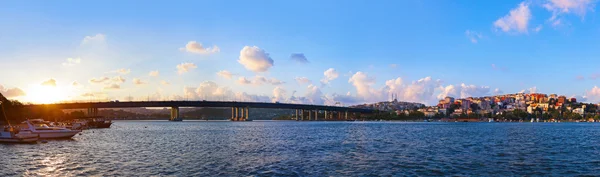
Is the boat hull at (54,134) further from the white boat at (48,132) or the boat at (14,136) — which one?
the boat at (14,136)

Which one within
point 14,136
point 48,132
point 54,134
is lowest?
point 54,134

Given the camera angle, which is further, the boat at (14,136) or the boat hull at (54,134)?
the boat hull at (54,134)

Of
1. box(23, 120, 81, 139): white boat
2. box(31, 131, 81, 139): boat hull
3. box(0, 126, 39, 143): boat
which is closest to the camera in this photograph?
box(0, 126, 39, 143): boat

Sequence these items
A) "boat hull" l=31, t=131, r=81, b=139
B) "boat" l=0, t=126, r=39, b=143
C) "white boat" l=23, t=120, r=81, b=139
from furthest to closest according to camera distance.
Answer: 1. "boat hull" l=31, t=131, r=81, b=139
2. "white boat" l=23, t=120, r=81, b=139
3. "boat" l=0, t=126, r=39, b=143

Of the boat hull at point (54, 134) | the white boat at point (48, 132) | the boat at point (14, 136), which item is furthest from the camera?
the boat hull at point (54, 134)

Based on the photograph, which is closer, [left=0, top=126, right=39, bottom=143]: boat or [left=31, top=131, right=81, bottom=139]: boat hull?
[left=0, top=126, right=39, bottom=143]: boat

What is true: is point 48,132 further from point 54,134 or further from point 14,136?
point 14,136

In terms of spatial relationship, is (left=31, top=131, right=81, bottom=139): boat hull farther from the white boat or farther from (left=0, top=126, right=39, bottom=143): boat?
(left=0, top=126, right=39, bottom=143): boat

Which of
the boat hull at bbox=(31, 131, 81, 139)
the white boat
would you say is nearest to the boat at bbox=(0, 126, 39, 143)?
the white boat

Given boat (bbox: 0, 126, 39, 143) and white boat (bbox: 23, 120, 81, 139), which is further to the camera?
white boat (bbox: 23, 120, 81, 139)

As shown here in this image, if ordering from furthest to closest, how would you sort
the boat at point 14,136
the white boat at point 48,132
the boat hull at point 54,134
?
the boat hull at point 54,134, the white boat at point 48,132, the boat at point 14,136

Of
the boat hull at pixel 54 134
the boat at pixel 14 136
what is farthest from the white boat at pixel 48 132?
the boat at pixel 14 136

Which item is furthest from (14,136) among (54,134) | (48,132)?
(54,134)

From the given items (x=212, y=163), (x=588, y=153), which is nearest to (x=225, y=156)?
(x=212, y=163)
